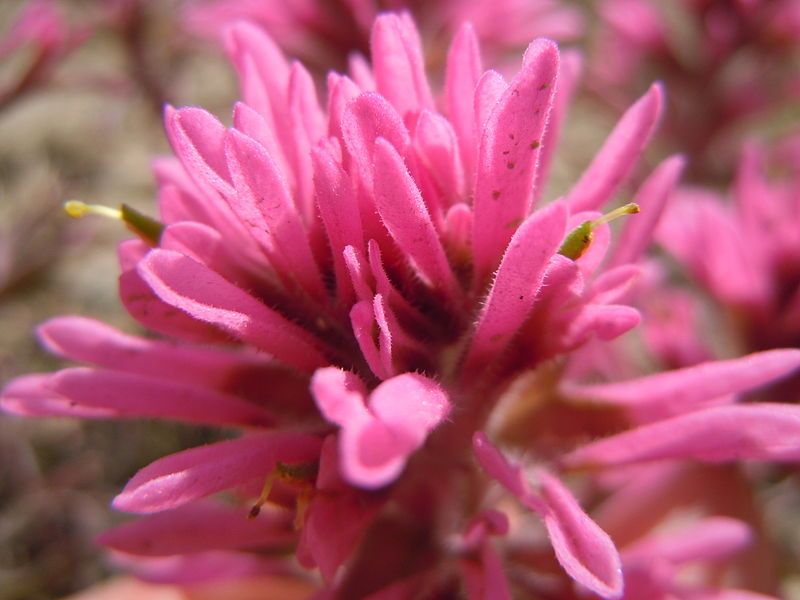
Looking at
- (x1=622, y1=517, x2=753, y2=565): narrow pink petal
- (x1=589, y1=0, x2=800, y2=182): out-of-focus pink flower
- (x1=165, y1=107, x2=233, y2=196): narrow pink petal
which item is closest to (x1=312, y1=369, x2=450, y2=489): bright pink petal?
(x1=165, y1=107, x2=233, y2=196): narrow pink petal

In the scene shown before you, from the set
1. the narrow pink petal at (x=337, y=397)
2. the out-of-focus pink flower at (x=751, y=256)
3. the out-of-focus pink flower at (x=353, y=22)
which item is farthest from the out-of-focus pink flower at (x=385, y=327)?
the out-of-focus pink flower at (x=353, y=22)

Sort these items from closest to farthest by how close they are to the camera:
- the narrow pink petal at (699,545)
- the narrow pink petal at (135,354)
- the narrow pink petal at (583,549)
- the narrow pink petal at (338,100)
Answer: the narrow pink petal at (583,549) < the narrow pink petal at (338,100) < the narrow pink petal at (135,354) < the narrow pink petal at (699,545)

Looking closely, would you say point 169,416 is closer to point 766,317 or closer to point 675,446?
point 675,446

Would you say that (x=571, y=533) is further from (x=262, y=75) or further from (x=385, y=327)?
(x=262, y=75)

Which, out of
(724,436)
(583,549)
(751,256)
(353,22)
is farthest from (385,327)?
(353,22)

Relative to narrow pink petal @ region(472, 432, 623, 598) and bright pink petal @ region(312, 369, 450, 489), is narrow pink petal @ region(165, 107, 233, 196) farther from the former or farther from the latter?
narrow pink petal @ region(472, 432, 623, 598)

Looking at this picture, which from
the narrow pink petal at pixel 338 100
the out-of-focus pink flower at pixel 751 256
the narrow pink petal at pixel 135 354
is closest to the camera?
the narrow pink petal at pixel 338 100

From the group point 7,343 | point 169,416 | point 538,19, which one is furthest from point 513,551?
point 7,343

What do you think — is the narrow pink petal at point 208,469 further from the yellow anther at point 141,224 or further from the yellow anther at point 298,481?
the yellow anther at point 141,224
